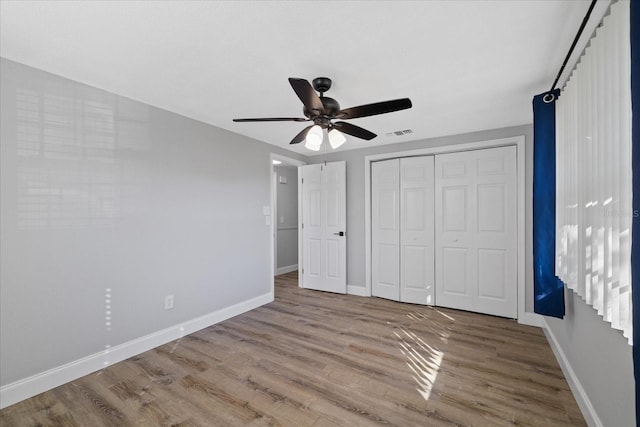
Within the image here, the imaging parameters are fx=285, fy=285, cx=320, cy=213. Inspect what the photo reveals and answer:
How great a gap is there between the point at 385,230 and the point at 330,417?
9.49 feet

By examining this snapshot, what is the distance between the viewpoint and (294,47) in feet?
6.05

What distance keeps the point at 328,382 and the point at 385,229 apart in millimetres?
2578

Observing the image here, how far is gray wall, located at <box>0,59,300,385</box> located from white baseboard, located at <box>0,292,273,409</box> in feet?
0.16

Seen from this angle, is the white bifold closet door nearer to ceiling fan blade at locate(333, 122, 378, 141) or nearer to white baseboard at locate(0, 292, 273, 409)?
ceiling fan blade at locate(333, 122, 378, 141)

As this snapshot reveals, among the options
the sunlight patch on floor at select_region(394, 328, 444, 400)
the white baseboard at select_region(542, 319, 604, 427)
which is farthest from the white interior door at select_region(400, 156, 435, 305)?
the white baseboard at select_region(542, 319, 604, 427)

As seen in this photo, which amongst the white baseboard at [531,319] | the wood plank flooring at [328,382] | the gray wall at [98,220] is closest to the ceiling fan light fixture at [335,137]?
the gray wall at [98,220]

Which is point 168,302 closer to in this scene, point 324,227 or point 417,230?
point 324,227

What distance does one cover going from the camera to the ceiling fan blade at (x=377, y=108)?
1894mm

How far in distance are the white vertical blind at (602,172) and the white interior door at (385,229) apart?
7.53 ft

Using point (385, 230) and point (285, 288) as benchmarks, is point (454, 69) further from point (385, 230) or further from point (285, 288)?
point (285, 288)

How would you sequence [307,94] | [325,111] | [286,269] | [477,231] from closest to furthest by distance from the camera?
[307,94], [325,111], [477,231], [286,269]

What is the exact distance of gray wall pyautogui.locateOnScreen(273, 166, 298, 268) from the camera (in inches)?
245

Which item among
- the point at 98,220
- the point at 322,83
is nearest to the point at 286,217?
the point at 98,220

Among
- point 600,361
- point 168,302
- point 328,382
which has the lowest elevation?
point 328,382
